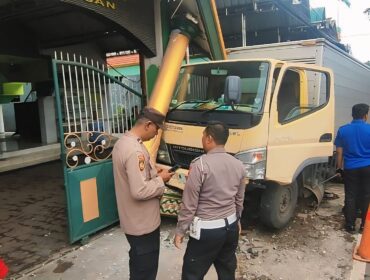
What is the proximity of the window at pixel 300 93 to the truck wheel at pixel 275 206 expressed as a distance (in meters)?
0.93

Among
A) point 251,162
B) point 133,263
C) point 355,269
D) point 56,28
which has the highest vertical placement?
point 56,28

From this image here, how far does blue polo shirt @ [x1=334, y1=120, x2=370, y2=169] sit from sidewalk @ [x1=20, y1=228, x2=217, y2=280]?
2.57 metres

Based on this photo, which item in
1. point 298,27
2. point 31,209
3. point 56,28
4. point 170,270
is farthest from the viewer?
point 298,27

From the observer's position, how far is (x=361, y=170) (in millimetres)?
5078

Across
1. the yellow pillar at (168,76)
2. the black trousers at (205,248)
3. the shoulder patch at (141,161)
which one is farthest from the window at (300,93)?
the shoulder patch at (141,161)

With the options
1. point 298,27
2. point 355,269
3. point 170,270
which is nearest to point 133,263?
point 170,270

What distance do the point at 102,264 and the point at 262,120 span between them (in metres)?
2.49

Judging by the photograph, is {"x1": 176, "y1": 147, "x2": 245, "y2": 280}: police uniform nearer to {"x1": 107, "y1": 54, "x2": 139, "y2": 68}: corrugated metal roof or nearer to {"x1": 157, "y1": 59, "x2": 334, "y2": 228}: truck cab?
{"x1": 157, "y1": 59, "x2": 334, "y2": 228}: truck cab

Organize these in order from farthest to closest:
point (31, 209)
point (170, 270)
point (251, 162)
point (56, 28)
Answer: point (56, 28), point (31, 209), point (251, 162), point (170, 270)

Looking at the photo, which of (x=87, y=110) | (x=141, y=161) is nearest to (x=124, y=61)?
(x=87, y=110)

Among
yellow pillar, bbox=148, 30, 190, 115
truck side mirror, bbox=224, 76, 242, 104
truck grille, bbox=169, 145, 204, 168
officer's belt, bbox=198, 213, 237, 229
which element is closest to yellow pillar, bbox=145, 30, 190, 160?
yellow pillar, bbox=148, 30, 190, 115

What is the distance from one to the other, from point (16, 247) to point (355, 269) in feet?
13.4

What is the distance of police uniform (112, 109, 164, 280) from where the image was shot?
2.56m

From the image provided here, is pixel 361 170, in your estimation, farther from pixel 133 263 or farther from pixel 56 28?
pixel 56 28
